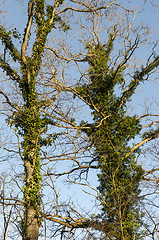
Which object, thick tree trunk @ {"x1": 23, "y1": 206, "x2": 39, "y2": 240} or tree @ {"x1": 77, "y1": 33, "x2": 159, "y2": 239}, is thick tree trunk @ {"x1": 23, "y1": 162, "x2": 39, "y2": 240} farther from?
tree @ {"x1": 77, "y1": 33, "x2": 159, "y2": 239}

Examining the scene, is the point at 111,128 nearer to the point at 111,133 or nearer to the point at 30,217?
the point at 111,133

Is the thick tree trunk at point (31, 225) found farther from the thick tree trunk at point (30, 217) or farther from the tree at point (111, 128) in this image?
the tree at point (111, 128)

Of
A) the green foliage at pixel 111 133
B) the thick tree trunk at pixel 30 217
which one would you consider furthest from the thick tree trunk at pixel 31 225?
the green foliage at pixel 111 133

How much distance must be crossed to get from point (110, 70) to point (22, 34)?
15.5ft

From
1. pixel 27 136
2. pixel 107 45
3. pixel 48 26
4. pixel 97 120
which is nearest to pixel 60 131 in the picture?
pixel 27 136

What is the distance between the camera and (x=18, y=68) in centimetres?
1048

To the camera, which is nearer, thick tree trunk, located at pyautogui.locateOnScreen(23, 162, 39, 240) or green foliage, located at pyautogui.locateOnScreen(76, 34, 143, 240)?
thick tree trunk, located at pyautogui.locateOnScreen(23, 162, 39, 240)

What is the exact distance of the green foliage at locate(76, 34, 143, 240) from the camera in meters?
Result: 10.8

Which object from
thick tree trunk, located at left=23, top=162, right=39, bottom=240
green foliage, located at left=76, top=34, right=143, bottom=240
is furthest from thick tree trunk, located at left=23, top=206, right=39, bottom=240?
green foliage, located at left=76, top=34, right=143, bottom=240

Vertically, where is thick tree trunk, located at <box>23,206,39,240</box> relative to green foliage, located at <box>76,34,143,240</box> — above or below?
below

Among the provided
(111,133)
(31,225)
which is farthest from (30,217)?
(111,133)

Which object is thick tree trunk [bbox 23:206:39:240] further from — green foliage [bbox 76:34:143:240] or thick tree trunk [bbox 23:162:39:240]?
green foliage [bbox 76:34:143:240]

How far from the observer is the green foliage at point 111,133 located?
10.8m

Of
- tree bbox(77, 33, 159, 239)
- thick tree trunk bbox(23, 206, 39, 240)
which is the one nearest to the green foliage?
tree bbox(77, 33, 159, 239)
